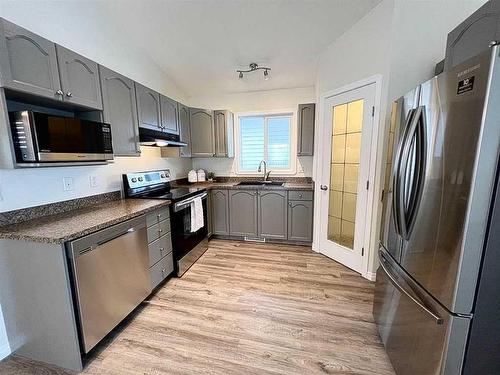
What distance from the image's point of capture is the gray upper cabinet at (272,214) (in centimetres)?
325

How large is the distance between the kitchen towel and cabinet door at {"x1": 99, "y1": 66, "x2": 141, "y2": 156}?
888mm

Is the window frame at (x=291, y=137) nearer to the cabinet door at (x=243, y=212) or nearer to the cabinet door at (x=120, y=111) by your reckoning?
the cabinet door at (x=243, y=212)

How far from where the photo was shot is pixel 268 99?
3750 mm

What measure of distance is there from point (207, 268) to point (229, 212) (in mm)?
1022

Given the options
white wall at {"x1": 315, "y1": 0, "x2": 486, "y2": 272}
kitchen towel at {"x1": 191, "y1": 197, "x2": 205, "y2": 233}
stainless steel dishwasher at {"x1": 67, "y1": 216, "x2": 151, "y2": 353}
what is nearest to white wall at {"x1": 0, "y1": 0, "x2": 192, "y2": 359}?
stainless steel dishwasher at {"x1": 67, "y1": 216, "x2": 151, "y2": 353}

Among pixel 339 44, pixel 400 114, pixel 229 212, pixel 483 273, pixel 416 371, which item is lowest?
pixel 416 371

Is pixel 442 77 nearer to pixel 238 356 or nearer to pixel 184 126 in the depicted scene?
pixel 238 356

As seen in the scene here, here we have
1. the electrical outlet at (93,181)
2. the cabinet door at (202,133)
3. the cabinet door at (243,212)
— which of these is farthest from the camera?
the cabinet door at (202,133)

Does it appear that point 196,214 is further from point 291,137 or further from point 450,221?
point 450,221

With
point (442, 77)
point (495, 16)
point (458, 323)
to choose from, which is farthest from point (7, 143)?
point (495, 16)

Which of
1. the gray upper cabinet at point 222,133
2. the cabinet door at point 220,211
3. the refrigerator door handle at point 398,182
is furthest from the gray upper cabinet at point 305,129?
the refrigerator door handle at point 398,182

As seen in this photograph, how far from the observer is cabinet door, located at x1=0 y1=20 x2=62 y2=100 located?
1.24 meters

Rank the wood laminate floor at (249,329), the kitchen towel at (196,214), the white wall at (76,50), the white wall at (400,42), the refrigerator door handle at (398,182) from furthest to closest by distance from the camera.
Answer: the kitchen towel at (196,214) < the white wall at (400,42) < the white wall at (76,50) < the wood laminate floor at (249,329) < the refrigerator door handle at (398,182)

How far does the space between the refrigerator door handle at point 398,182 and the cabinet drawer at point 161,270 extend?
2.09 metres
